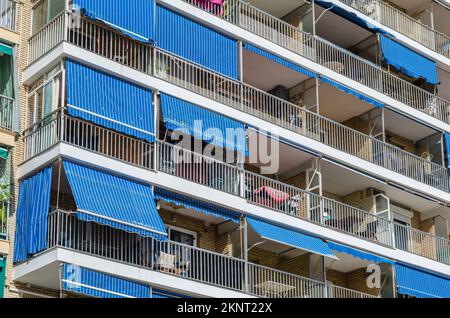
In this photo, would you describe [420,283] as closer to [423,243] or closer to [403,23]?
[423,243]

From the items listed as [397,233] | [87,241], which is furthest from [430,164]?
[87,241]

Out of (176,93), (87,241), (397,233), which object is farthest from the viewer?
(397,233)

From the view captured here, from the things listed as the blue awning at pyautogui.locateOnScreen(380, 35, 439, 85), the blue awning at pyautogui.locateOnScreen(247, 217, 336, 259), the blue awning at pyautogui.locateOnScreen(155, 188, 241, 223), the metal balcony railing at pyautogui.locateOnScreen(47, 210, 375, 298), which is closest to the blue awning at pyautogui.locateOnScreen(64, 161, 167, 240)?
the metal balcony railing at pyautogui.locateOnScreen(47, 210, 375, 298)

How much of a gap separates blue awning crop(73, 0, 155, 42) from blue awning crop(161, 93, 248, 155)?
1928 millimetres

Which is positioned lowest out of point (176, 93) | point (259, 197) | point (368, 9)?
point (259, 197)

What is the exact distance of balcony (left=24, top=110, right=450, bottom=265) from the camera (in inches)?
1262

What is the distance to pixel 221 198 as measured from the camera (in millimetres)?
34562

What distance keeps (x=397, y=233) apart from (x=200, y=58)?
9927 mm

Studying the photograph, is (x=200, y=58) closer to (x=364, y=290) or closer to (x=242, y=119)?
(x=242, y=119)

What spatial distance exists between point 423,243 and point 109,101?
47.6ft

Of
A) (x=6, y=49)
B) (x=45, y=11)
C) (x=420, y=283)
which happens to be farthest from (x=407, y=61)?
(x=6, y=49)

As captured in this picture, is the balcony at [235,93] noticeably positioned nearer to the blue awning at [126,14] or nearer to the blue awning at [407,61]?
the blue awning at [126,14]

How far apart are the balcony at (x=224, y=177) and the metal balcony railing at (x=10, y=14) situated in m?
3.16

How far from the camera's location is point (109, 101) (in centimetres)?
3266
